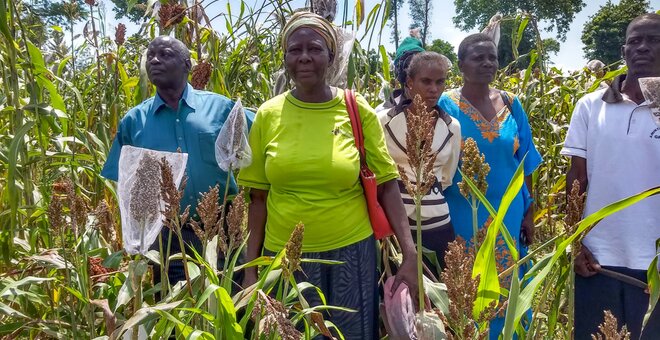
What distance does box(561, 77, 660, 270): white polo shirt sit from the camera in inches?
69.8

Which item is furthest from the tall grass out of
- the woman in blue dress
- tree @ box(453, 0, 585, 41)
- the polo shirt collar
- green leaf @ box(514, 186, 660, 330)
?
tree @ box(453, 0, 585, 41)

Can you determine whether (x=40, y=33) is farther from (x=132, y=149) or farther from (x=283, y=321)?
(x=283, y=321)

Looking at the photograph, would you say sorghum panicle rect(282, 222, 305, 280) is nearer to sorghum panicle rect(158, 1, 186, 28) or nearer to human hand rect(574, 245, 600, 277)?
human hand rect(574, 245, 600, 277)

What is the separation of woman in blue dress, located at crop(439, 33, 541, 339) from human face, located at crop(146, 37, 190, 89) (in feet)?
2.90

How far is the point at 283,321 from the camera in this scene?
746mm

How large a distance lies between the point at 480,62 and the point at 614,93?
0.46 metres

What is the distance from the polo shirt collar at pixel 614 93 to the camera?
182 centimetres

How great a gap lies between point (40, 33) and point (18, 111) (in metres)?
1.41

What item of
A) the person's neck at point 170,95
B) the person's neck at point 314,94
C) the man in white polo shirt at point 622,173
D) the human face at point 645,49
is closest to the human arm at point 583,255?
the man in white polo shirt at point 622,173

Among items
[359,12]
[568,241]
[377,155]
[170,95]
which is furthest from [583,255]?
[170,95]

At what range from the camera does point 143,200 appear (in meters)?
0.89

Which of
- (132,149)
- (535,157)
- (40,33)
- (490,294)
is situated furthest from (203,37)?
(490,294)

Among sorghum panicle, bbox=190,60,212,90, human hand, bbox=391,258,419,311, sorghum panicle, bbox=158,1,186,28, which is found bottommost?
human hand, bbox=391,258,419,311

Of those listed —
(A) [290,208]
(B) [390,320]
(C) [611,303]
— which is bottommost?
(C) [611,303]
